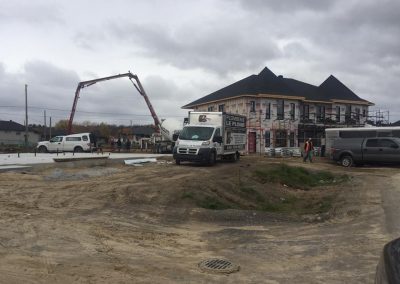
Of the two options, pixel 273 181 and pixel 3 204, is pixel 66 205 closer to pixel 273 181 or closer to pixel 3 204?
pixel 3 204

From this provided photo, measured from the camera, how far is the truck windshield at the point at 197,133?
24281 millimetres

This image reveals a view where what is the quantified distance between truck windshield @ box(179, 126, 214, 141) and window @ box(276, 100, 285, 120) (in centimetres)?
2349

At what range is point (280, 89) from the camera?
47.8 m

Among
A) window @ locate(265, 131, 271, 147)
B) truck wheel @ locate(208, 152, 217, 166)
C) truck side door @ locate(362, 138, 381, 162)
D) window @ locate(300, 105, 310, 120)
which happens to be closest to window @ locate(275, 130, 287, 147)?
window @ locate(265, 131, 271, 147)

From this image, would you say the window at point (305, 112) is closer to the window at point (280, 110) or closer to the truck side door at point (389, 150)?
the window at point (280, 110)

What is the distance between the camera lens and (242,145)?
29.4 metres

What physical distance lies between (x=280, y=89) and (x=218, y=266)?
42.3 m

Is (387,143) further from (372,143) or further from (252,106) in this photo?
(252,106)

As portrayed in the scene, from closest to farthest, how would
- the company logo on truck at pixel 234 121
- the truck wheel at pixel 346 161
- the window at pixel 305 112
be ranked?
the company logo on truck at pixel 234 121 < the truck wheel at pixel 346 161 < the window at pixel 305 112

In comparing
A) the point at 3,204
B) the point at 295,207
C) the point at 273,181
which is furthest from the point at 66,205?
the point at 273,181

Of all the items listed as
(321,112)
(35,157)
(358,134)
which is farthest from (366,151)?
(321,112)

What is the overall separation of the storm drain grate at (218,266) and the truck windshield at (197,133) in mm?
17099

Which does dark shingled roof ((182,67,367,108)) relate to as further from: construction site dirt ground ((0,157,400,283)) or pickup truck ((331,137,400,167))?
construction site dirt ground ((0,157,400,283))

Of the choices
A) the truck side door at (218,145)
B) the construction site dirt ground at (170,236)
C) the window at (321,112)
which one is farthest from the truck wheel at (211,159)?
the window at (321,112)
